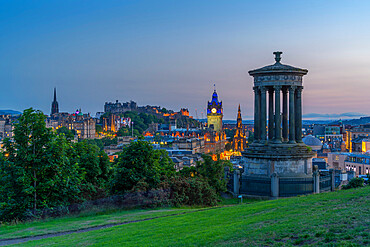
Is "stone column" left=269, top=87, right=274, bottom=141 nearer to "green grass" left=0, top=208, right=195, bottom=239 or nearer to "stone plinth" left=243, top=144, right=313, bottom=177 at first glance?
"stone plinth" left=243, top=144, right=313, bottom=177

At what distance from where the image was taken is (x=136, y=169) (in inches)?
1128

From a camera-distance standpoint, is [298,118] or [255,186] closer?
[255,186]

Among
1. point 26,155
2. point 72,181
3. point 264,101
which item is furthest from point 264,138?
point 26,155

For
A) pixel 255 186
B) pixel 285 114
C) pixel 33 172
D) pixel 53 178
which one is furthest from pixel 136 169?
pixel 285 114

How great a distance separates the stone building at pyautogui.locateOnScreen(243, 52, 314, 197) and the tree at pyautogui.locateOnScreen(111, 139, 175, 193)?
23.7 feet

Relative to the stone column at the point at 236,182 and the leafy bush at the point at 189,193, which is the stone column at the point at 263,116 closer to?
the stone column at the point at 236,182

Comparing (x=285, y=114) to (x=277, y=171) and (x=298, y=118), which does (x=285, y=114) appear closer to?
(x=298, y=118)

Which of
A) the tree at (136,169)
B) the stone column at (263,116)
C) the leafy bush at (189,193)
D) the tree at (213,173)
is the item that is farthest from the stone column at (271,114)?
the tree at (136,169)

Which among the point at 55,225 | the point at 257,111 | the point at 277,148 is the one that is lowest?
the point at 55,225

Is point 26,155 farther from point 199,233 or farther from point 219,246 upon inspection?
point 219,246

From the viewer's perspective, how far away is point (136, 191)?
25859 millimetres

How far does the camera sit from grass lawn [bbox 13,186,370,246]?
10.8m

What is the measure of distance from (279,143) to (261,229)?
18.2m

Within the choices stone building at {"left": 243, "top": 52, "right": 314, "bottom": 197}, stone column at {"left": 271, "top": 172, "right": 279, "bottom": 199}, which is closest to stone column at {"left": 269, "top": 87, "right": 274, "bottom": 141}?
stone building at {"left": 243, "top": 52, "right": 314, "bottom": 197}
